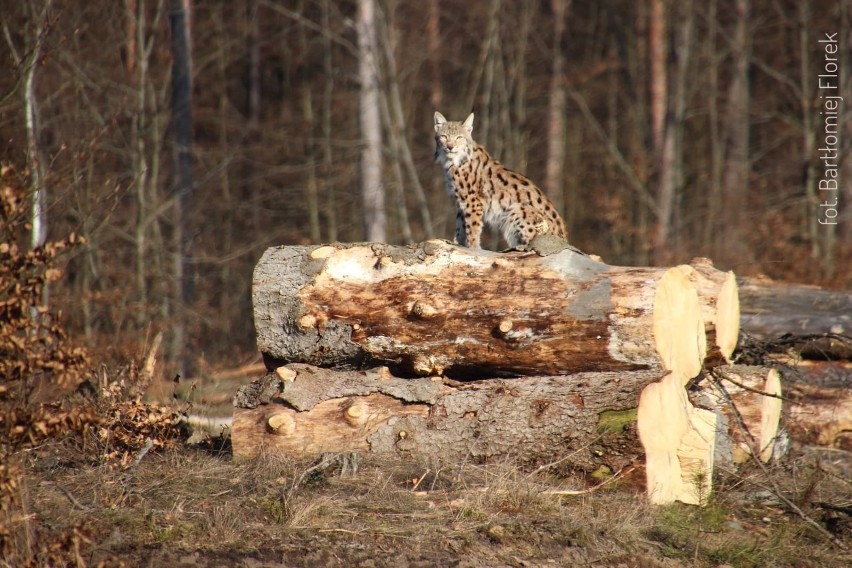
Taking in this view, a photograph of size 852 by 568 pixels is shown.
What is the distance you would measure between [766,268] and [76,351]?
1207 cm

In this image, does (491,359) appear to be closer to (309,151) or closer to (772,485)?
(772,485)

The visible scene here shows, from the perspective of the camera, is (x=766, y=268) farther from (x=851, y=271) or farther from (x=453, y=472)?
(x=453, y=472)

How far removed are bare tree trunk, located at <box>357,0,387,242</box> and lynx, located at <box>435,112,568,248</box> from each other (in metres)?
4.70

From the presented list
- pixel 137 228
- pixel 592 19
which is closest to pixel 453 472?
pixel 137 228

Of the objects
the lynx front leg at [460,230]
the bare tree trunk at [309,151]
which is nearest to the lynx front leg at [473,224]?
the lynx front leg at [460,230]

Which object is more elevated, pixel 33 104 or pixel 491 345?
pixel 33 104

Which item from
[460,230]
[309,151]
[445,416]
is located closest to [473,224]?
[460,230]

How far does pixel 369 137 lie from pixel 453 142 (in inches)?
207

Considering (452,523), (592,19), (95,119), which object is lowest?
(452,523)

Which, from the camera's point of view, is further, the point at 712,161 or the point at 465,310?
the point at 712,161

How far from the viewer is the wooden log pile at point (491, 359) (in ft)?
20.4

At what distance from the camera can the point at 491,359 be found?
6527mm

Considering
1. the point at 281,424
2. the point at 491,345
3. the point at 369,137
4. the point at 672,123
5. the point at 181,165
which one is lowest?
the point at 281,424

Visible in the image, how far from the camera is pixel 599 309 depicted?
248 inches
